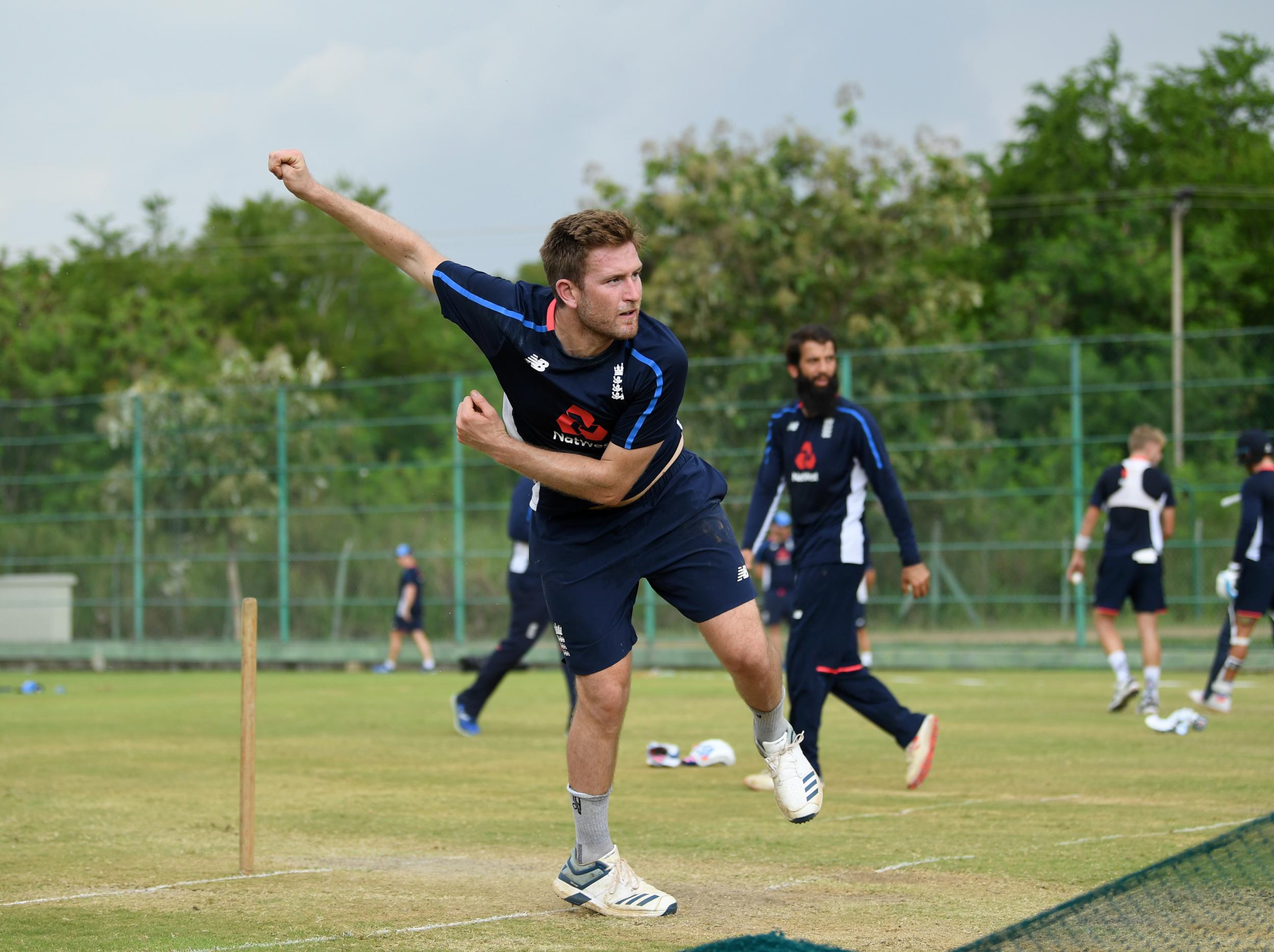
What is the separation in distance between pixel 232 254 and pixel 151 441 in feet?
121

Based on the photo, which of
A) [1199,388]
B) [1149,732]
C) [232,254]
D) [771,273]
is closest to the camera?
[1149,732]

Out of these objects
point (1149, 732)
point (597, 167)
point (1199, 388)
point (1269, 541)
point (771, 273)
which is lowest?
point (1149, 732)

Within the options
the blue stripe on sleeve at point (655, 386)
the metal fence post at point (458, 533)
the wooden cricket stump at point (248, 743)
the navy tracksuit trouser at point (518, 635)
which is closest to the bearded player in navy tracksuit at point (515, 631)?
the navy tracksuit trouser at point (518, 635)

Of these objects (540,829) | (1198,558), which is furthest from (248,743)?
(1198,558)

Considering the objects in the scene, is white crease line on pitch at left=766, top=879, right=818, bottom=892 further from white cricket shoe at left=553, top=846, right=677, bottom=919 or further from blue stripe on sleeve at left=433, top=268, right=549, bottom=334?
blue stripe on sleeve at left=433, top=268, right=549, bottom=334

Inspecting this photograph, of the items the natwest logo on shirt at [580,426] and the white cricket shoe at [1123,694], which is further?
the white cricket shoe at [1123,694]

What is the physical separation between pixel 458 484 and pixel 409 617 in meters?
2.05

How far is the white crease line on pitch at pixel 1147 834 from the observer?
6.30m

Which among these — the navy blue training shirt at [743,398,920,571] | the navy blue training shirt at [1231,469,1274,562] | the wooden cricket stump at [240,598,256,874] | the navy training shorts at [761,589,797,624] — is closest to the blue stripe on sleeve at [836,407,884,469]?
the navy blue training shirt at [743,398,920,571]

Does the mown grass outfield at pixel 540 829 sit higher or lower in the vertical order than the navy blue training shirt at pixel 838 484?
lower

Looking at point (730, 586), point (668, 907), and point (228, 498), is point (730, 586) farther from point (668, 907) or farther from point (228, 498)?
point (228, 498)

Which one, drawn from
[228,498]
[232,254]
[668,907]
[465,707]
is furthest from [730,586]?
[232,254]

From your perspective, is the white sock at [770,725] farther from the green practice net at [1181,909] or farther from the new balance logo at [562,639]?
the green practice net at [1181,909]

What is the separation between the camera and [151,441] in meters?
23.2
